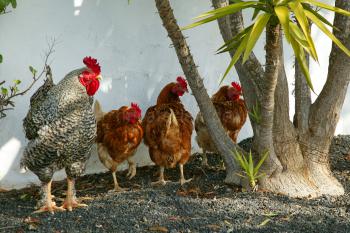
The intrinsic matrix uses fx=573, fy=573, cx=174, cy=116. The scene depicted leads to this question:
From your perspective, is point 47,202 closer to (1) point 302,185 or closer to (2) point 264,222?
(2) point 264,222

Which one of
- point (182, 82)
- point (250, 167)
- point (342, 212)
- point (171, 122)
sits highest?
point (182, 82)

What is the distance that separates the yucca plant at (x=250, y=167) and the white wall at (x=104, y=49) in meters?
1.67

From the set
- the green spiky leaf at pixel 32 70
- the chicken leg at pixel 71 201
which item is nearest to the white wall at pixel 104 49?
the green spiky leaf at pixel 32 70

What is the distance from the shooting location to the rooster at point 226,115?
21.4 ft

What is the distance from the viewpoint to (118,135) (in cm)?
591

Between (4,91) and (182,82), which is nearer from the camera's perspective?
(4,91)

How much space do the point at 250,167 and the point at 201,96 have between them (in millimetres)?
835

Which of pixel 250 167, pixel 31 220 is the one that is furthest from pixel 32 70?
pixel 250 167

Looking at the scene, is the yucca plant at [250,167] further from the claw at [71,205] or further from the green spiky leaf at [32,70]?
the green spiky leaf at [32,70]

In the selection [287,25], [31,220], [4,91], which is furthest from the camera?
[4,91]

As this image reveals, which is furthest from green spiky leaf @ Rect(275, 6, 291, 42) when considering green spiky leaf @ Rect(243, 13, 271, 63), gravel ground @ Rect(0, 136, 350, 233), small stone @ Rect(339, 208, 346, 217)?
small stone @ Rect(339, 208, 346, 217)

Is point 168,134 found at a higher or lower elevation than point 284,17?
lower

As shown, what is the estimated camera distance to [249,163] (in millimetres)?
5238

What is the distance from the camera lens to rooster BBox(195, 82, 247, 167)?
6.54 metres
